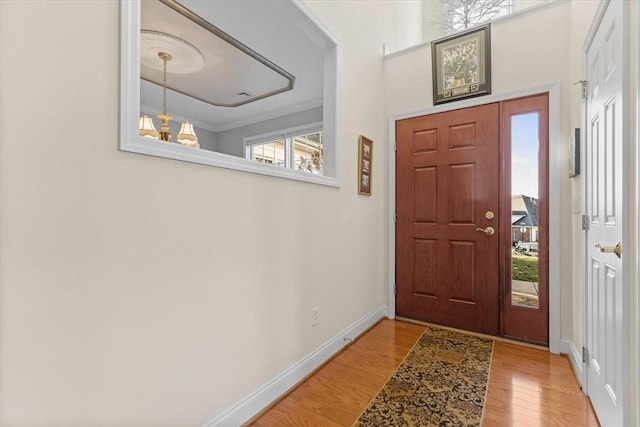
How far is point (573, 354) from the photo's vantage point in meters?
2.12

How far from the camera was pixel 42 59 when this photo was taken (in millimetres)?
879

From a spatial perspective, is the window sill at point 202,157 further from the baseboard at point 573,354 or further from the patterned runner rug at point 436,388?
the baseboard at point 573,354

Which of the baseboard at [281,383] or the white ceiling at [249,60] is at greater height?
the white ceiling at [249,60]

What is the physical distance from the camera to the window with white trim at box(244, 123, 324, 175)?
4.88m

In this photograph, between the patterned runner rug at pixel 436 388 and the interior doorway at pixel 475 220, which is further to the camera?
the interior doorway at pixel 475 220

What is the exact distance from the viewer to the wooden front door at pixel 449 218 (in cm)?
258

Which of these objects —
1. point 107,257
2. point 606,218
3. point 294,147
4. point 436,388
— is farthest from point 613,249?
point 294,147

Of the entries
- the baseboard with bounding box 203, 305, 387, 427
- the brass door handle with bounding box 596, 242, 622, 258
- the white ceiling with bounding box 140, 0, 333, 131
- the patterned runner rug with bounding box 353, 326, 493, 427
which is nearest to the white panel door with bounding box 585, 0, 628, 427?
the brass door handle with bounding box 596, 242, 622, 258

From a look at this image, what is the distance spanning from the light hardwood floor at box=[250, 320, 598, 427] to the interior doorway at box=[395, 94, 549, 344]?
38 cm

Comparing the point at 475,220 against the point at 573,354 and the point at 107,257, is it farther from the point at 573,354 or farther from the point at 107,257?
the point at 107,257

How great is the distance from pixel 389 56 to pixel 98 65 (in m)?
2.80

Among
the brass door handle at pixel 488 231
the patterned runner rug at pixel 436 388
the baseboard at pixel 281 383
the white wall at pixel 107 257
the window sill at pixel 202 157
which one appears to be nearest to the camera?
the white wall at pixel 107 257

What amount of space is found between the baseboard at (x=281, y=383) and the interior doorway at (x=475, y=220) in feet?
2.89

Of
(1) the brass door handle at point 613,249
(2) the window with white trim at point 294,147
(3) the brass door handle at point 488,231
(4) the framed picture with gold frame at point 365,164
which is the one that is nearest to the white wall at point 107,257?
(4) the framed picture with gold frame at point 365,164
